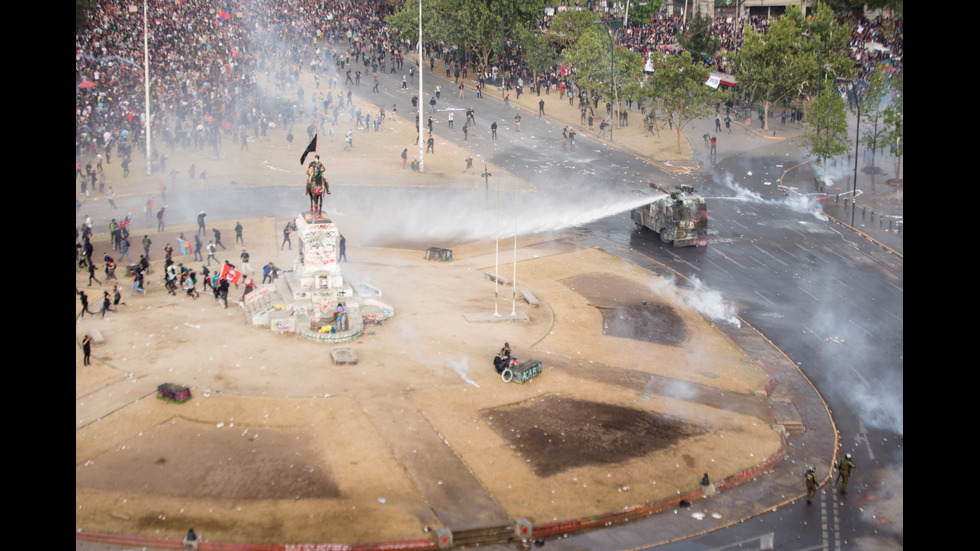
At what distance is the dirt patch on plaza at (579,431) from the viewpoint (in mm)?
28484

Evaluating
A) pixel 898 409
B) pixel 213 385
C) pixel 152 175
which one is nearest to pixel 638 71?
pixel 152 175

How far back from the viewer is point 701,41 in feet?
312

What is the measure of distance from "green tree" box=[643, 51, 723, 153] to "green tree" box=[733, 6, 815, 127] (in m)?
5.45

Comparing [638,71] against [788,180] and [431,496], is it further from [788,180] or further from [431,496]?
[431,496]

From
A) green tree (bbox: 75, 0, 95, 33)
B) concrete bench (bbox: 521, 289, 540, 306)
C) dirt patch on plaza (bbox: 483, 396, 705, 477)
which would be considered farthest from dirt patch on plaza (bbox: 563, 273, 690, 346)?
green tree (bbox: 75, 0, 95, 33)

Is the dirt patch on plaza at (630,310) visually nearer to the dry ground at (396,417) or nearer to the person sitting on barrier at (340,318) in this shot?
the dry ground at (396,417)

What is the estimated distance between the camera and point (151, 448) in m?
26.9

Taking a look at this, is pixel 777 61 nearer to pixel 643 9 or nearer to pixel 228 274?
pixel 643 9

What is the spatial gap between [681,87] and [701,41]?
73.2ft

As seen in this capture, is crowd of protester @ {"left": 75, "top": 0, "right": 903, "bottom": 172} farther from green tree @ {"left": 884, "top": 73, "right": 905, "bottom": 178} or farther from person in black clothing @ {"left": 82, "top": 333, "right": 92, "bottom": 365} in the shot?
person in black clothing @ {"left": 82, "top": 333, "right": 92, "bottom": 365}

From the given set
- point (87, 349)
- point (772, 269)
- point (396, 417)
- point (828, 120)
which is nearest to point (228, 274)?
point (87, 349)

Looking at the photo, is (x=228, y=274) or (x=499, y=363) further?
(x=228, y=274)

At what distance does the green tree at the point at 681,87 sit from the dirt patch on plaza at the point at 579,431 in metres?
48.7

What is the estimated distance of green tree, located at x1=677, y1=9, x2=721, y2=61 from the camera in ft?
311
